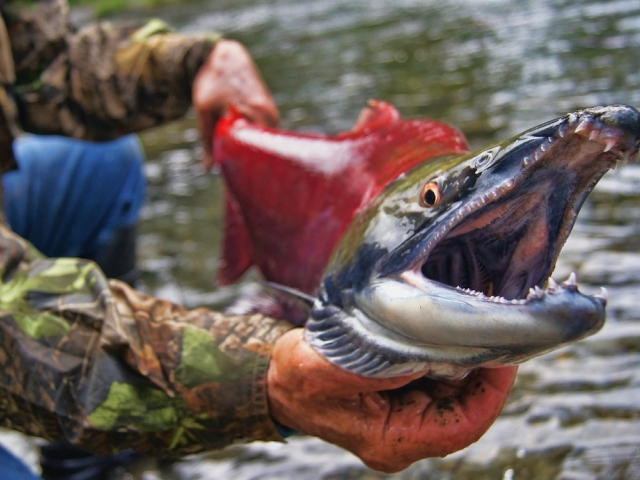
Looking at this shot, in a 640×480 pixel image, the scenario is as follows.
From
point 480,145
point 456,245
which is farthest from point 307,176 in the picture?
point 480,145

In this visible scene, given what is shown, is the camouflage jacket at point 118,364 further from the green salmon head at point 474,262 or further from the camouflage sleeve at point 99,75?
the camouflage sleeve at point 99,75

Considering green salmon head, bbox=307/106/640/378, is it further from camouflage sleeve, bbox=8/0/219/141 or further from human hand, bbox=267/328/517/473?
camouflage sleeve, bbox=8/0/219/141

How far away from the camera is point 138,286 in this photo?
12.8 ft

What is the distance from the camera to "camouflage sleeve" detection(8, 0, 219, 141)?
116 inches

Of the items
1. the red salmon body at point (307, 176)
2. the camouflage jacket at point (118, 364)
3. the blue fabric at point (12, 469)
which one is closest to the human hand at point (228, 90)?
the red salmon body at point (307, 176)

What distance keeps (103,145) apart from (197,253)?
1.03 meters

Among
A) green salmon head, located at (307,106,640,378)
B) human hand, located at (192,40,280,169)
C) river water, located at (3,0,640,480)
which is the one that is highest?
green salmon head, located at (307,106,640,378)

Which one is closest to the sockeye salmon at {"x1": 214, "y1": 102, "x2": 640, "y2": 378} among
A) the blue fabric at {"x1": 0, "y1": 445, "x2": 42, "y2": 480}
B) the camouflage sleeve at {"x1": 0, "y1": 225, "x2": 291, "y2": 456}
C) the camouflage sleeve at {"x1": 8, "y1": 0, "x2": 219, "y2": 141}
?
the camouflage sleeve at {"x1": 0, "y1": 225, "x2": 291, "y2": 456}

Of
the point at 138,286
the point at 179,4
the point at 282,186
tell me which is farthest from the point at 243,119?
the point at 179,4

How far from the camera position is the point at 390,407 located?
1453 millimetres

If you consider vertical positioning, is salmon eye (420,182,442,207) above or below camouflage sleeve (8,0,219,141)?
above

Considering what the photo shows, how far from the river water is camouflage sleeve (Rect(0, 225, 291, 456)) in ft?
2.53

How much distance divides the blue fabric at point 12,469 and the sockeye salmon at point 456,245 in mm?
1059

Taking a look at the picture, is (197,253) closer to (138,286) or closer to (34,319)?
(138,286)
